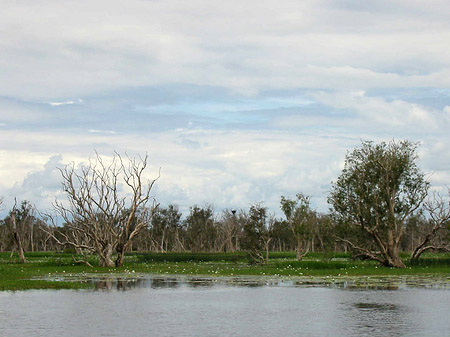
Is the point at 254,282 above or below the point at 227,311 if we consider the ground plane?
above

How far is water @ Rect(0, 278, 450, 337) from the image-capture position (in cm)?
2222

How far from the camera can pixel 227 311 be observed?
27.3 m

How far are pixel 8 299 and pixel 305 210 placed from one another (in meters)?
55.9

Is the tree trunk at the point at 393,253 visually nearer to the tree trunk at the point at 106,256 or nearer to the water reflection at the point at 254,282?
the water reflection at the point at 254,282

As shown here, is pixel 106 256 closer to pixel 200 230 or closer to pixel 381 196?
pixel 381 196

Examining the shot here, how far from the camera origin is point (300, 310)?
2755 centimetres

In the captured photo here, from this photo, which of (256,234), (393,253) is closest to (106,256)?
(256,234)

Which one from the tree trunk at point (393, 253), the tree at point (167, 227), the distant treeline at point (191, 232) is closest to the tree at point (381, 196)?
the tree trunk at point (393, 253)

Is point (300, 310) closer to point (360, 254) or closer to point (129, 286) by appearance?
point (129, 286)

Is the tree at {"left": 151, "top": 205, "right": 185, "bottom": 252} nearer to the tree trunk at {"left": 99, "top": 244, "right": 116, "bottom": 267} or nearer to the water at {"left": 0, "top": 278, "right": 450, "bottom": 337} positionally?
the tree trunk at {"left": 99, "top": 244, "right": 116, "bottom": 267}

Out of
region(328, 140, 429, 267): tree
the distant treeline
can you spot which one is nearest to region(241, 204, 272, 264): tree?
region(328, 140, 429, 267): tree

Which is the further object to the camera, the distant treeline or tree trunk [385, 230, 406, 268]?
the distant treeline

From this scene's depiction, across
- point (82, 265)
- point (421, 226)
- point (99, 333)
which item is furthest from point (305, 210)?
point (99, 333)

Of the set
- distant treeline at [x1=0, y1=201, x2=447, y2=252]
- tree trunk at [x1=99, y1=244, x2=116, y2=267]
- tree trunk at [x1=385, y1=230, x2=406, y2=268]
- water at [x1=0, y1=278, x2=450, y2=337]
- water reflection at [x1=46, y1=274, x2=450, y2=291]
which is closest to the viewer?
water at [x1=0, y1=278, x2=450, y2=337]
